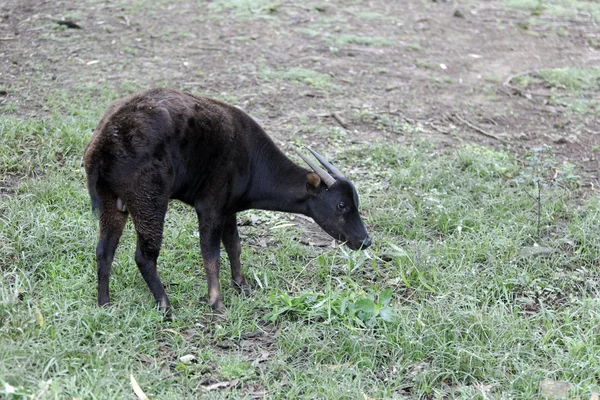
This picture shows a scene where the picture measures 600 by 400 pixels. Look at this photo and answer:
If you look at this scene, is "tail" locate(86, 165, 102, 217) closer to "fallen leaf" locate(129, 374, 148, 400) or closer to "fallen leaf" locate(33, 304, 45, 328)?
"fallen leaf" locate(33, 304, 45, 328)

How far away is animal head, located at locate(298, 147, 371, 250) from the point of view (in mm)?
5477

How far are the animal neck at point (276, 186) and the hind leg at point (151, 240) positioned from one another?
2.77 feet

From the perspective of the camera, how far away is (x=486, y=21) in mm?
12367

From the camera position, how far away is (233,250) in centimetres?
563

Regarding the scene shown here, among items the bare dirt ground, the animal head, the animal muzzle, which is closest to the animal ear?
the animal head

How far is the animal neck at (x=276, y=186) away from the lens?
18.4ft

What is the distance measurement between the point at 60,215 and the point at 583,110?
6.38 m

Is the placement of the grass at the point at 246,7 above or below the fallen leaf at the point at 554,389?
above

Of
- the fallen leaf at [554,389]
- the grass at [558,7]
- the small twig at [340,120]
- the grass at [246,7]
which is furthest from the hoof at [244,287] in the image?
the grass at [558,7]

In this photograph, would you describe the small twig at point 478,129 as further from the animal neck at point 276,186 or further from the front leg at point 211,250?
the front leg at point 211,250

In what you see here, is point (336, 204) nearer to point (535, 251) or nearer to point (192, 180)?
point (192, 180)

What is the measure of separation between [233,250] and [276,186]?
1.98ft

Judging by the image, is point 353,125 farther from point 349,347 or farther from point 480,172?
point 349,347

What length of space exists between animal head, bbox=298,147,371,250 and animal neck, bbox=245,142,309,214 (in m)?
0.11
